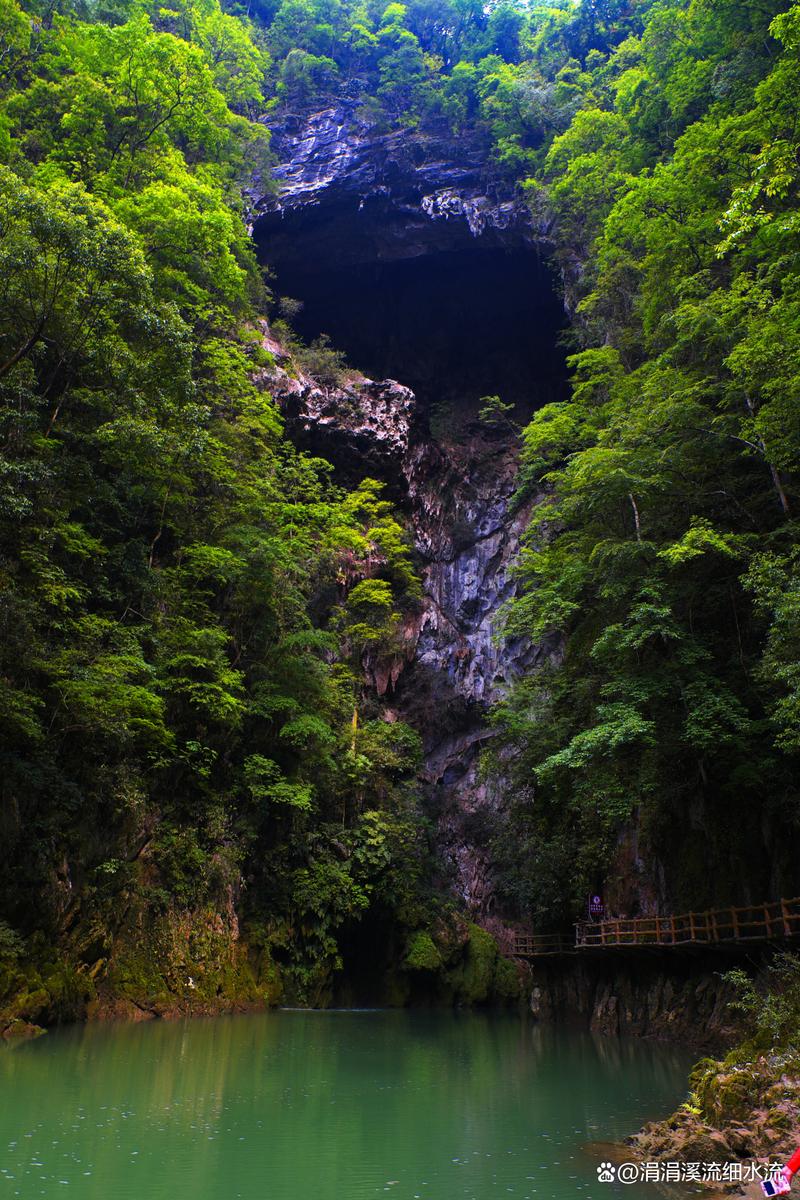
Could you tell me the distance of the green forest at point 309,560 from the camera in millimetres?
11094

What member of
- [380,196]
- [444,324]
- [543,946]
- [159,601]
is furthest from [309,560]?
[444,324]

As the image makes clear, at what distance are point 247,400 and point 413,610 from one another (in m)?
8.92

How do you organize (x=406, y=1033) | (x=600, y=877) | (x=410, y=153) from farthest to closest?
(x=410, y=153) → (x=600, y=877) → (x=406, y=1033)

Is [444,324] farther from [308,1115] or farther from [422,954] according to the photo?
[308,1115]

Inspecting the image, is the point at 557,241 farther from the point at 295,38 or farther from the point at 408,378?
the point at 295,38

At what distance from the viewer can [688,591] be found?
38.1 ft

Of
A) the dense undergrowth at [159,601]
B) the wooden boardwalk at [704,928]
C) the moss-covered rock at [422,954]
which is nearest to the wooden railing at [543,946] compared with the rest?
the wooden boardwalk at [704,928]

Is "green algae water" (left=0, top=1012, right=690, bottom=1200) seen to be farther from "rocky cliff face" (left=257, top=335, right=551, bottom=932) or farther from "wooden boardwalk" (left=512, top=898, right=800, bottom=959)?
"rocky cliff face" (left=257, top=335, right=551, bottom=932)

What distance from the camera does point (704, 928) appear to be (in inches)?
446

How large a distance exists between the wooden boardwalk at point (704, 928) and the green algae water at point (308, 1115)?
157 centimetres

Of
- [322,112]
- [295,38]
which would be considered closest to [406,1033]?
[322,112]

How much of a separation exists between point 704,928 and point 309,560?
12.5m

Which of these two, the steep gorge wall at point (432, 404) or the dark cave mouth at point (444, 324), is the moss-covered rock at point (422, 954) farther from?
the dark cave mouth at point (444, 324)

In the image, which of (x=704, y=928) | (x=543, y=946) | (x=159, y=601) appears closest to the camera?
(x=704, y=928)
